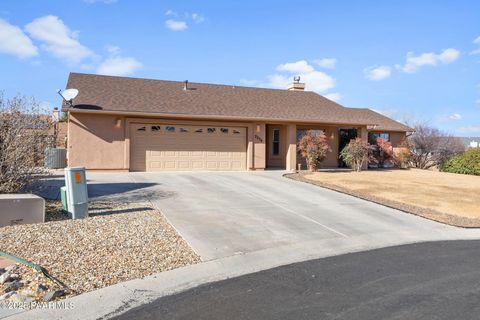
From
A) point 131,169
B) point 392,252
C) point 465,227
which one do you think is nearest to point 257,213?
point 392,252

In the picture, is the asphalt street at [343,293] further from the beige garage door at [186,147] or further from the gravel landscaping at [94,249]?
the beige garage door at [186,147]

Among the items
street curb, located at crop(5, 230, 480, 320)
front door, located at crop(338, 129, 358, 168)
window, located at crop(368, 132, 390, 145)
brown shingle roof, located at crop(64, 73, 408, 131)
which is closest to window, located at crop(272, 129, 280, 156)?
brown shingle roof, located at crop(64, 73, 408, 131)

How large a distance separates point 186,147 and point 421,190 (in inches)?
415

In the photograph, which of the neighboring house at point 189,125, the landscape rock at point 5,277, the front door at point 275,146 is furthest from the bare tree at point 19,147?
the front door at point 275,146

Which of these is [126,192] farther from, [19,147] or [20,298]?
[20,298]

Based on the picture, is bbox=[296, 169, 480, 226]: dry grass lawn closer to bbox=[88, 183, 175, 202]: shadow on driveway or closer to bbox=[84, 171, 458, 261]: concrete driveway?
bbox=[84, 171, 458, 261]: concrete driveway

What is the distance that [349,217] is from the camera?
10648mm

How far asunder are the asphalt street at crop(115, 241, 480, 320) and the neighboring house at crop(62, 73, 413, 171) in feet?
45.1

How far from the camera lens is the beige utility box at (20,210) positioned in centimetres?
802

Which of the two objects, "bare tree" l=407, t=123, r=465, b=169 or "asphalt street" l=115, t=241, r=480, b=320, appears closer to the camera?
"asphalt street" l=115, t=241, r=480, b=320

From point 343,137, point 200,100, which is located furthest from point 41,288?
point 343,137

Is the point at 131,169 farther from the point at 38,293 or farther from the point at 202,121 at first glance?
the point at 38,293

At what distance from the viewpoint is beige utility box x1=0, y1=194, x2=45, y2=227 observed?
802cm

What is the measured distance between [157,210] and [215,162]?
10.6m
